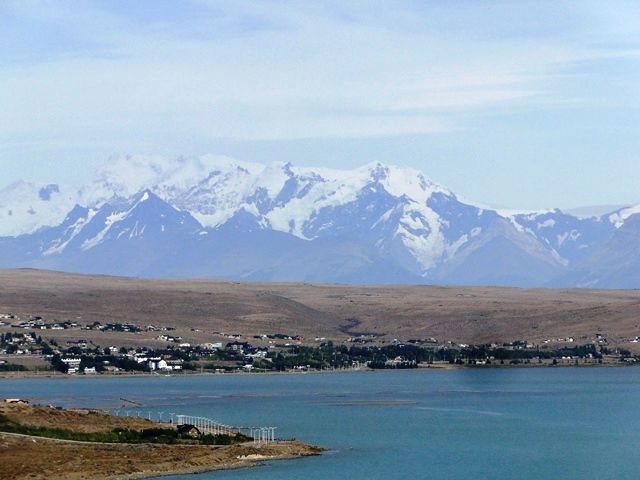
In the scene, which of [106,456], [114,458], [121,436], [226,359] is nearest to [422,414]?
[121,436]

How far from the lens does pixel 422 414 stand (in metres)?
116

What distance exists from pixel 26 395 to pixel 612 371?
70575mm

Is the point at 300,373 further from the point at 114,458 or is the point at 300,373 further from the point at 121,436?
the point at 114,458

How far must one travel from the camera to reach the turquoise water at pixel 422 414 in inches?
3381

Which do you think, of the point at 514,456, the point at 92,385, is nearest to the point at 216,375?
the point at 92,385

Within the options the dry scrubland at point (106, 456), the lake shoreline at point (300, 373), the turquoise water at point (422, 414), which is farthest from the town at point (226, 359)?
the dry scrubland at point (106, 456)

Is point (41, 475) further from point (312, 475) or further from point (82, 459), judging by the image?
point (312, 475)

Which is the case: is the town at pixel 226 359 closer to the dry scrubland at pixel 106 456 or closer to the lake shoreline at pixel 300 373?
the lake shoreline at pixel 300 373

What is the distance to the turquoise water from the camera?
3381 inches

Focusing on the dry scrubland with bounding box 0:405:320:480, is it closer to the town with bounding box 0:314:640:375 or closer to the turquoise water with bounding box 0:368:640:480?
the turquoise water with bounding box 0:368:640:480

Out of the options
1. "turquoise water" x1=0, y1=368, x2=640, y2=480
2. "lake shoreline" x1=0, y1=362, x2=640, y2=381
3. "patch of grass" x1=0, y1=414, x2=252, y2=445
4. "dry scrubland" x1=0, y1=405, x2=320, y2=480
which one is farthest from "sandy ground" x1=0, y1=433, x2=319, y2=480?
"lake shoreline" x1=0, y1=362, x2=640, y2=381

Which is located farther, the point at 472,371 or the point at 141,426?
the point at 472,371

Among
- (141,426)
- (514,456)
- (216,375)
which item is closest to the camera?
(514,456)

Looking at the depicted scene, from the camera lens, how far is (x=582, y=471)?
8419 cm
